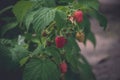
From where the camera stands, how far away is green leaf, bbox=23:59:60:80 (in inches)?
79.8

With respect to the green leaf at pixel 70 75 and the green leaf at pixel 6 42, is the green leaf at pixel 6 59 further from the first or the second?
the green leaf at pixel 70 75

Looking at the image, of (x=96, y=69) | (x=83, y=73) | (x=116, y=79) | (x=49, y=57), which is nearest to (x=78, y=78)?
Result: (x=83, y=73)

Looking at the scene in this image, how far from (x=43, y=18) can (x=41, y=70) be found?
296 millimetres

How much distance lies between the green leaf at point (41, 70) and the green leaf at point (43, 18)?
0.71 feet

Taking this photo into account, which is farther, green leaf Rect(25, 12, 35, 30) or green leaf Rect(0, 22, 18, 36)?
green leaf Rect(0, 22, 18, 36)

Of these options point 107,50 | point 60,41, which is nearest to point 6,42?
point 60,41

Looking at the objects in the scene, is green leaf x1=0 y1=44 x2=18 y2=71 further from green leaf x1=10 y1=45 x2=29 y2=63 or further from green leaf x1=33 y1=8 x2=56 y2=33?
green leaf x1=33 y1=8 x2=56 y2=33

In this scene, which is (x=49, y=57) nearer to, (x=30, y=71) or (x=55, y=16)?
(x=30, y=71)

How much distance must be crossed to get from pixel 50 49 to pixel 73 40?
164mm

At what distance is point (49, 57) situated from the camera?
2168 mm

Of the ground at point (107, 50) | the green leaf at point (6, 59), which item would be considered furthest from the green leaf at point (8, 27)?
the ground at point (107, 50)

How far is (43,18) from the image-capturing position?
1928mm

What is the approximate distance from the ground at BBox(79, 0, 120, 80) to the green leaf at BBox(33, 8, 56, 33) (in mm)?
2229

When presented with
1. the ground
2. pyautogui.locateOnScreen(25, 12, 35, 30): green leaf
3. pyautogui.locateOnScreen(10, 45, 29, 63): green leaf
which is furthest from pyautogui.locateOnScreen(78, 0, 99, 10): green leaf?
the ground
